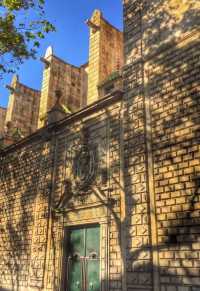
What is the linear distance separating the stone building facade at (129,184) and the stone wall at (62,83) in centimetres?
393

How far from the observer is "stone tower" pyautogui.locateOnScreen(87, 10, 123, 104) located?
13406mm

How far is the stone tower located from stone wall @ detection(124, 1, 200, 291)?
3.81 meters

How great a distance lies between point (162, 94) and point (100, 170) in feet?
9.05

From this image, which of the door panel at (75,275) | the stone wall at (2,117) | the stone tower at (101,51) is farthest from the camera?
the stone wall at (2,117)

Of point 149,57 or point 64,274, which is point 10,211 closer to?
point 64,274

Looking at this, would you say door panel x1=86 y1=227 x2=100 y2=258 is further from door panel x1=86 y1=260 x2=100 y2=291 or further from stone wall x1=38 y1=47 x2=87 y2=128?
stone wall x1=38 y1=47 x2=87 y2=128

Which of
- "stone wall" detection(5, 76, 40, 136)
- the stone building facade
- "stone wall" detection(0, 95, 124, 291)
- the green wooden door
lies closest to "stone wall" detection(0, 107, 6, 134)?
"stone wall" detection(5, 76, 40, 136)

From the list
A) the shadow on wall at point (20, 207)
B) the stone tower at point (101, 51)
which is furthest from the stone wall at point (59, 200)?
the stone tower at point (101, 51)

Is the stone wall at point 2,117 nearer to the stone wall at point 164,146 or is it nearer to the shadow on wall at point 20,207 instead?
the shadow on wall at point 20,207

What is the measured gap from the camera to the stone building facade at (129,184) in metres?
6.88

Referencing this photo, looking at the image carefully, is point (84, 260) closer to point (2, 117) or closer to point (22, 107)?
point (22, 107)

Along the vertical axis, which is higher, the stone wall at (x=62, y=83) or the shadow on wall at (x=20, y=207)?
the stone wall at (x=62, y=83)

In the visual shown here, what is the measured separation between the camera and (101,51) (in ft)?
45.6

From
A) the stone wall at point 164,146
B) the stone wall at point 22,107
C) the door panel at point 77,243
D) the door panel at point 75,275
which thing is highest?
the stone wall at point 22,107
